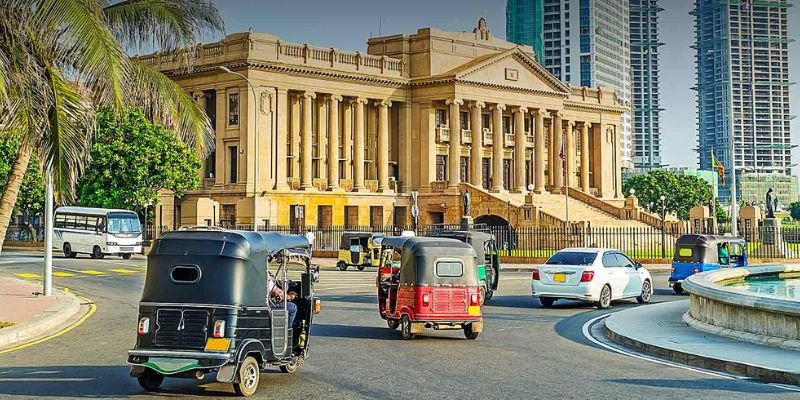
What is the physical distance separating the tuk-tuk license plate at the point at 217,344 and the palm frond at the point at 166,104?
27.4 feet

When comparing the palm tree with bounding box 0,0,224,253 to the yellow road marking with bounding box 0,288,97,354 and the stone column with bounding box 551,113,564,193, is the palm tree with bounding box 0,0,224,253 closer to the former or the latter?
the yellow road marking with bounding box 0,288,97,354

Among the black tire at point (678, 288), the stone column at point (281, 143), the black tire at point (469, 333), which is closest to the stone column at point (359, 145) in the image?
the stone column at point (281, 143)

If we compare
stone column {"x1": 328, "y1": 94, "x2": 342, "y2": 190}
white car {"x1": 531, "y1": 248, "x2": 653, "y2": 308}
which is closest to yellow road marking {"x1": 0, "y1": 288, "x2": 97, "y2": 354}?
white car {"x1": 531, "y1": 248, "x2": 653, "y2": 308}

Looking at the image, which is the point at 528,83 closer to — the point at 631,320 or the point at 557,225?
the point at 557,225

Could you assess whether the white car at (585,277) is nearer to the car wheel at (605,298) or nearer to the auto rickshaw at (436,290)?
the car wheel at (605,298)

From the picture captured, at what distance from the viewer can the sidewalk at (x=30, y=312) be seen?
1722cm

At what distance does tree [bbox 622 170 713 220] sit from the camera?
114 m

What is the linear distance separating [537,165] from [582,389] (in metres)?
67.0

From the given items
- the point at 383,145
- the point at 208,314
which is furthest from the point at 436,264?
the point at 383,145

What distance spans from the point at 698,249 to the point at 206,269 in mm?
19909

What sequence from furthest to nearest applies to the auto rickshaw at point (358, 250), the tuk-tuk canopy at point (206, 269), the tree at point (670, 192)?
the tree at point (670, 192), the auto rickshaw at point (358, 250), the tuk-tuk canopy at point (206, 269)

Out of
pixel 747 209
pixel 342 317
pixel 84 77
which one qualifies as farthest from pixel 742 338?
pixel 747 209

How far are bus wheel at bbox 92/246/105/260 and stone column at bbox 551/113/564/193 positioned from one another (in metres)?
43.5

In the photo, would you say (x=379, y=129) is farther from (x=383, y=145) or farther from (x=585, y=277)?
(x=585, y=277)
